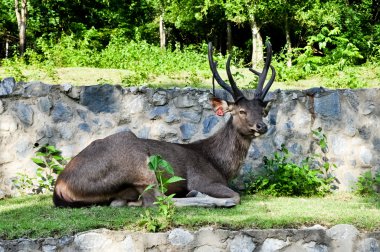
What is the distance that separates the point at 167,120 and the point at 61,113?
4.51 feet

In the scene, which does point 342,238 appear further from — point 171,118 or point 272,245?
point 171,118

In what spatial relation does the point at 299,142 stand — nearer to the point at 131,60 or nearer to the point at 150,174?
the point at 150,174

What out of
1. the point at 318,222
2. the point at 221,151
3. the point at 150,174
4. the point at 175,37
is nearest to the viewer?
the point at 318,222

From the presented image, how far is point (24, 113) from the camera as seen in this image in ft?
27.7

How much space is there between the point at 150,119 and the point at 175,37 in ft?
64.8

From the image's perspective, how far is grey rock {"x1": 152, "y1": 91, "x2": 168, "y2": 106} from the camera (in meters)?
8.69

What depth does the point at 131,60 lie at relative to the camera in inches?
667

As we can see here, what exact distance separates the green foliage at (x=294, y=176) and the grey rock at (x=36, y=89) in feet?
9.41

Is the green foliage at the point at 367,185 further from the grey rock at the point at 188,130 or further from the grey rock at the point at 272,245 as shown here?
the grey rock at the point at 272,245

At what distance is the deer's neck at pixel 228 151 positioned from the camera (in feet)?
26.2

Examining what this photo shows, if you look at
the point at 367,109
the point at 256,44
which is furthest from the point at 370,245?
the point at 256,44

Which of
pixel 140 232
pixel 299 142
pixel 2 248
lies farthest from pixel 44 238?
pixel 299 142

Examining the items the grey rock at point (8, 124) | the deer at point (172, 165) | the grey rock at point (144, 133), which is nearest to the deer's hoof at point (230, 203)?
the deer at point (172, 165)

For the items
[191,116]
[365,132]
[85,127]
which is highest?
[191,116]
